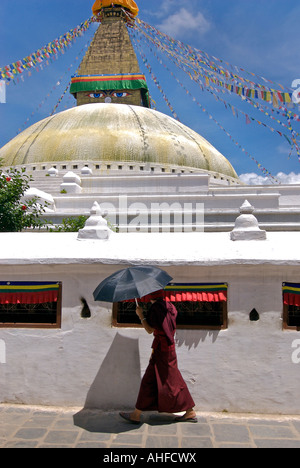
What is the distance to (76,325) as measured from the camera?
14.3ft

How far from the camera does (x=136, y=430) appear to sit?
3648 millimetres

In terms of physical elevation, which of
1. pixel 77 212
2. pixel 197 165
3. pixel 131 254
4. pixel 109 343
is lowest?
pixel 109 343

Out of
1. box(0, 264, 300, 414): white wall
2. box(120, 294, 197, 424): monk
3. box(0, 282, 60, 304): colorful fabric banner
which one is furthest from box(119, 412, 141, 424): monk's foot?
box(0, 282, 60, 304): colorful fabric banner

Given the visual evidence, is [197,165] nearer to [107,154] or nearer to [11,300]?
[107,154]

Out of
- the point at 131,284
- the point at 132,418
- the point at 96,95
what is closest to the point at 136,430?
the point at 132,418

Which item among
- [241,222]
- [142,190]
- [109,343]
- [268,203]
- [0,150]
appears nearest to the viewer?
[109,343]

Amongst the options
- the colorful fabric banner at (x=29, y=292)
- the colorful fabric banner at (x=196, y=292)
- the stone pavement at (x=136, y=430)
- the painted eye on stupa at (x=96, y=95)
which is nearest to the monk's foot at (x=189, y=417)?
the stone pavement at (x=136, y=430)

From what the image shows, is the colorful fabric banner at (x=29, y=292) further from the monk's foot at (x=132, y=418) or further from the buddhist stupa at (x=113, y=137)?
the buddhist stupa at (x=113, y=137)

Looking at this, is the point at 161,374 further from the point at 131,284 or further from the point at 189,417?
the point at 131,284

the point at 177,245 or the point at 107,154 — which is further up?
the point at 107,154

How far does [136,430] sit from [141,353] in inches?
31.9

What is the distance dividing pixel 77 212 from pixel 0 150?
40.1 feet

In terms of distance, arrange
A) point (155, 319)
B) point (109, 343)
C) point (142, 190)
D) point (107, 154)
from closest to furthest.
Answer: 1. point (155, 319)
2. point (109, 343)
3. point (142, 190)
4. point (107, 154)

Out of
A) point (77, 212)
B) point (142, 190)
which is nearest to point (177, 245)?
point (77, 212)
